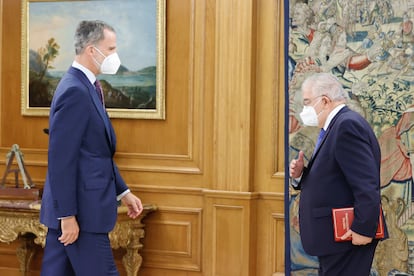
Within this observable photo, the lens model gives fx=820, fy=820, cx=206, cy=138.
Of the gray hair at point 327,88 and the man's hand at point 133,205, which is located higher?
the gray hair at point 327,88

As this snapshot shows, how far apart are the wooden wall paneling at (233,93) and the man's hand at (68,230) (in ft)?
7.28

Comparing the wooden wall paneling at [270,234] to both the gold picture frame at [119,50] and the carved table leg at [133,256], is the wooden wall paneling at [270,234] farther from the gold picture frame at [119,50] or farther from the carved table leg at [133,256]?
the gold picture frame at [119,50]

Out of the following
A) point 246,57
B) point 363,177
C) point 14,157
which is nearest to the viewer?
point 363,177

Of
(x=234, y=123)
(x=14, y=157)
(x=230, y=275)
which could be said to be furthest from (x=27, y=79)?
(x=230, y=275)

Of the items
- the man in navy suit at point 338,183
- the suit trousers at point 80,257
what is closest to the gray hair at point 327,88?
the man in navy suit at point 338,183

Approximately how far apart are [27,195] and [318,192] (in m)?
2.91

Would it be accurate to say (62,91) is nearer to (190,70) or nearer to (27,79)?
(190,70)

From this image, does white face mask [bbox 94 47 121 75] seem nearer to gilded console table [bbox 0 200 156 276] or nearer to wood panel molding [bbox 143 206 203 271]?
gilded console table [bbox 0 200 156 276]

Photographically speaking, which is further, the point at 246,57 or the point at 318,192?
the point at 246,57

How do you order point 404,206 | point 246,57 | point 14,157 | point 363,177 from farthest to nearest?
1. point 14,157
2. point 246,57
3. point 404,206
4. point 363,177

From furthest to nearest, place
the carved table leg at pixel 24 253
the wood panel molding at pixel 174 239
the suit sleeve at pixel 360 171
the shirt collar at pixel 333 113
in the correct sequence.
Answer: the carved table leg at pixel 24 253 < the wood panel molding at pixel 174 239 < the shirt collar at pixel 333 113 < the suit sleeve at pixel 360 171

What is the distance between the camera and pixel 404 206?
5.44 m

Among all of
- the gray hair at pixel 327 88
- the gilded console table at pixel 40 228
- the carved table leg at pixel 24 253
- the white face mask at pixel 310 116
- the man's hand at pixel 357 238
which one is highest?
the gray hair at pixel 327 88

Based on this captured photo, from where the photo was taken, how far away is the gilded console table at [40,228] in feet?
20.4
